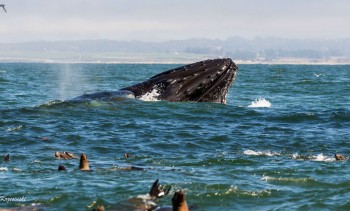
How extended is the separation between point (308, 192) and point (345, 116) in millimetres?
14451

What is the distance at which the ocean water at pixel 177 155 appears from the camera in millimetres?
12109

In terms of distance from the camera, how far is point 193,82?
23906mm

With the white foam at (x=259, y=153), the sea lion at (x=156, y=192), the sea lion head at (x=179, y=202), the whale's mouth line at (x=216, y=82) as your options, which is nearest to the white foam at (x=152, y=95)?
the whale's mouth line at (x=216, y=82)

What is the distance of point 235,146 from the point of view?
18469mm

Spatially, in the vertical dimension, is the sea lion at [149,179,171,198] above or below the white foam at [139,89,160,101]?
below

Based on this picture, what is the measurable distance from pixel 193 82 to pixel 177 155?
7244mm

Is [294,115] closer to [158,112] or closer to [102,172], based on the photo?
[158,112]

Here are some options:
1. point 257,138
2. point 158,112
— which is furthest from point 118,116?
point 257,138

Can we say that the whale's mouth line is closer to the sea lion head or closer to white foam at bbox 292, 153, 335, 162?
white foam at bbox 292, 153, 335, 162

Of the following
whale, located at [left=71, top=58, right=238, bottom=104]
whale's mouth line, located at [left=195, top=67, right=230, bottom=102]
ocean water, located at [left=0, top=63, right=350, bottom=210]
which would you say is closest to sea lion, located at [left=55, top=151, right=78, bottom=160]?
ocean water, located at [left=0, top=63, right=350, bottom=210]

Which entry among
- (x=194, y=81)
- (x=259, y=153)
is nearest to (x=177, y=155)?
(x=259, y=153)

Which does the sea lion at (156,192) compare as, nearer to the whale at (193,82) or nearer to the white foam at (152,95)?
the whale at (193,82)

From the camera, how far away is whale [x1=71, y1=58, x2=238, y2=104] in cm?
2386

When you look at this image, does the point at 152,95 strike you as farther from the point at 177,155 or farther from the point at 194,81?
the point at 177,155
